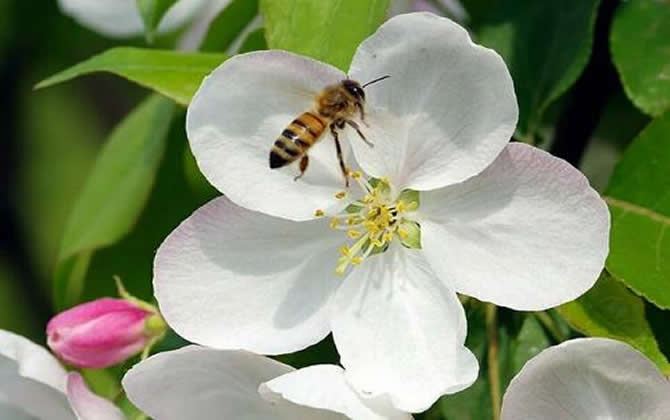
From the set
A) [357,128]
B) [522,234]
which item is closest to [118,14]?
[357,128]

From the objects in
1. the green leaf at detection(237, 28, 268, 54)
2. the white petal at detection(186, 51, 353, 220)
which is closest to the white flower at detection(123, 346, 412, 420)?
the white petal at detection(186, 51, 353, 220)

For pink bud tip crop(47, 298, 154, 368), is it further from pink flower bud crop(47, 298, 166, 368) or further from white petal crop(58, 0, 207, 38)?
white petal crop(58, 0, 207, 38)

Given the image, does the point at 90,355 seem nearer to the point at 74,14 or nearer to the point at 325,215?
the point at 325,215

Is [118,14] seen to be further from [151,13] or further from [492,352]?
[492,352]

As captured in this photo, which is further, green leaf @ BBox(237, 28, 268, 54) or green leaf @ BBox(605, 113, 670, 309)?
green leaf @ BBox(237, 28, 268, 54)

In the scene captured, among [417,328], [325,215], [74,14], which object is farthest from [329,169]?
[74,14]

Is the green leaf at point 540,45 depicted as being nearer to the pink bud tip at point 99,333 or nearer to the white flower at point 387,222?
the white flower at point 387,222
